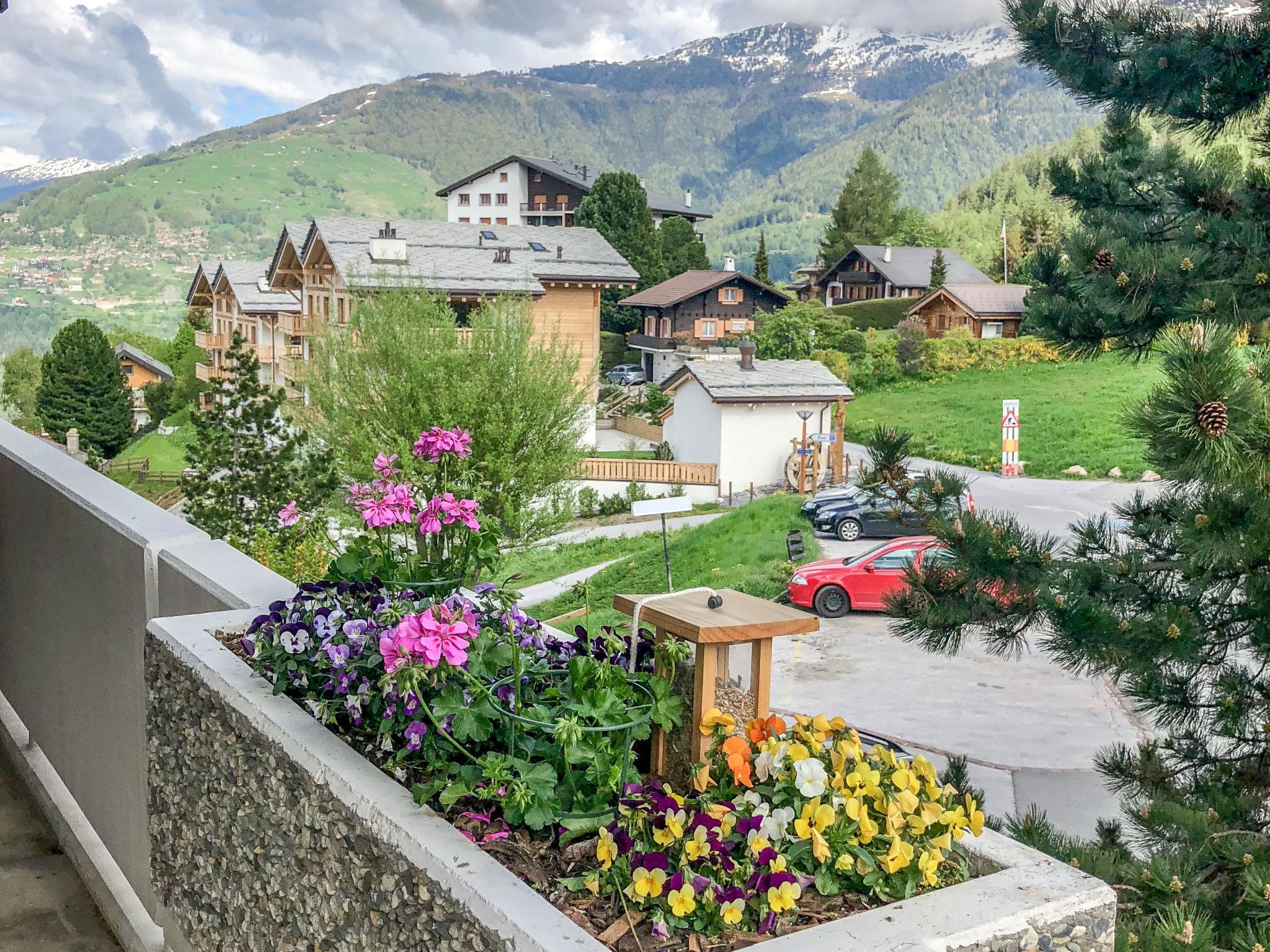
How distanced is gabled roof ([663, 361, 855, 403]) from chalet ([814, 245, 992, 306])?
61.6 feet

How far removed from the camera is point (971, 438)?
2731 cm

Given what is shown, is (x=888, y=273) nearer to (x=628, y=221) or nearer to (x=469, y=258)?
(x=628, y=221)

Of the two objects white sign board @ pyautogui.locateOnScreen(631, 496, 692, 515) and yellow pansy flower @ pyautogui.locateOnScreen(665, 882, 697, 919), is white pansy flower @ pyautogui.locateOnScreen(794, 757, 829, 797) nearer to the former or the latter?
yellow pansy flower @ pyautogui.locateOnScreen(665, 882, 697, 919)

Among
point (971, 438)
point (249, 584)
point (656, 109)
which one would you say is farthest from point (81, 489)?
point (656, 109)

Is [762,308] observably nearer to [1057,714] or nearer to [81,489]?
[1057,714]

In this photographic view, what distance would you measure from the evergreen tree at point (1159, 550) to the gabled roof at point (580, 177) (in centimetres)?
4698

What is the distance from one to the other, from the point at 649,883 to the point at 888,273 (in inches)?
1716

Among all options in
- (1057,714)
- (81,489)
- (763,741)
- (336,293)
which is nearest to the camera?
(763,741)

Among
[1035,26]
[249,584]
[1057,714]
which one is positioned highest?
[1035,26]

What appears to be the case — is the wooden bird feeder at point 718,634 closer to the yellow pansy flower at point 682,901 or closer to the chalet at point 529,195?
the yellow pansy flower at point 682,901

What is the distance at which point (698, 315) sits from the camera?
37688 mm

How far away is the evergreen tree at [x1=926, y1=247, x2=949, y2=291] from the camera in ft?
134

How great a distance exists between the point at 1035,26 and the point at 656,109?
14333 centimetres

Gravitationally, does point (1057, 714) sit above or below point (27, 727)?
below
